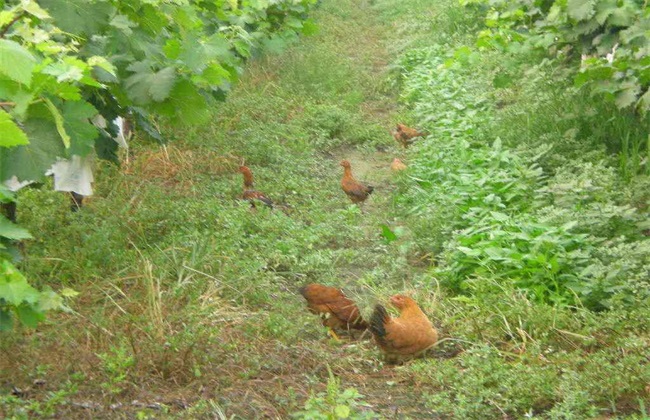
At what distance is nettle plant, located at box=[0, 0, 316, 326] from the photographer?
3.78m

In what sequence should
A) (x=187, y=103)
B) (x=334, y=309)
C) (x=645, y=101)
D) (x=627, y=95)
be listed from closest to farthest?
(x=187, y=103) → (x=334, y=309) → (x=645, y=101) → (x=627, y=95)

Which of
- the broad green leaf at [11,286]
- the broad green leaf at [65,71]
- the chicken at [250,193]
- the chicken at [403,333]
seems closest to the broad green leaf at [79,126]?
the broad green leaf at [65,71]

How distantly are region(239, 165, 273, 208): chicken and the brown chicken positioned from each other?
6.34 ft

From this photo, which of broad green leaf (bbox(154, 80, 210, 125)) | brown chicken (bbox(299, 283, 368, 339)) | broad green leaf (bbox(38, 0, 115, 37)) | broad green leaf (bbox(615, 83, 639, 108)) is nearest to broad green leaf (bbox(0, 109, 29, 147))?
broad green leaf (bbox(38, 0, 115, 37))

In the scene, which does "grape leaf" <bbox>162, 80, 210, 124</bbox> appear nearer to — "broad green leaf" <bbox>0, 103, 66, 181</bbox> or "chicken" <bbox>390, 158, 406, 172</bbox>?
"broad green leaf" <bbox>0, 103, 66, 181</bbox>

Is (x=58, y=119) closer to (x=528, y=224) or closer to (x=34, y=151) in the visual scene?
(x=34, y=151)

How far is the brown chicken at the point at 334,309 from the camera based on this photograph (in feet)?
19.5

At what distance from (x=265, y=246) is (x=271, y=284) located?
723 millimetres

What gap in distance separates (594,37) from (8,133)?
5751mm

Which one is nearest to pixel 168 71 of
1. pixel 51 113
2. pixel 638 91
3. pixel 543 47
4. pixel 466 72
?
pixel 51 113

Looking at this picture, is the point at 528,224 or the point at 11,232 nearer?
the point at 11,232

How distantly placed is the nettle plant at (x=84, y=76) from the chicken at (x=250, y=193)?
36.8 inches

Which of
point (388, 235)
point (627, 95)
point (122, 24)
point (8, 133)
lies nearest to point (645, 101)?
point (627, 95)

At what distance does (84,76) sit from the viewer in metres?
3.96
